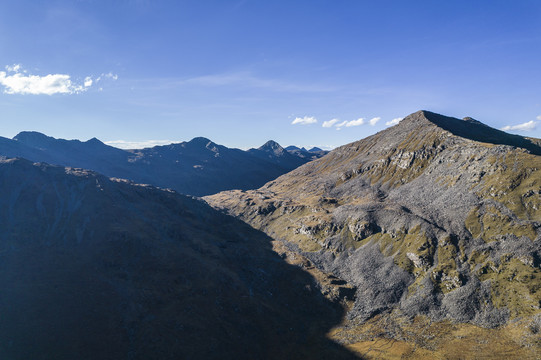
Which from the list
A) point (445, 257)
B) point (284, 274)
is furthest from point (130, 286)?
point (445, 257)

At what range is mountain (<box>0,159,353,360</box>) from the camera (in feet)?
285

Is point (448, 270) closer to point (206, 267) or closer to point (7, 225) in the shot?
point (206, 267)

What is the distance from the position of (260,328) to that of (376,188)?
13078cm

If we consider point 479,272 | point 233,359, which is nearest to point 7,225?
point 233,359

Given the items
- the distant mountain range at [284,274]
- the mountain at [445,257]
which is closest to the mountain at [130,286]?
the distant mountain range at [284,274]

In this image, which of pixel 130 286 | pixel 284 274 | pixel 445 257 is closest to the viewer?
pixel 130 286

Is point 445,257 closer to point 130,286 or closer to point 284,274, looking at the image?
point 284,274

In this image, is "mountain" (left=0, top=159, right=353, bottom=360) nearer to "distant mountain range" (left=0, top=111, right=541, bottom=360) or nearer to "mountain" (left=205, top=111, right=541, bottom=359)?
"distant mountain range" (left=0, top=111, right=541, bottom=360)

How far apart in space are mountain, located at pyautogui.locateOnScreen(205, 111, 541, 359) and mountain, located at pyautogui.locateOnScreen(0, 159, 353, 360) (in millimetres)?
17078

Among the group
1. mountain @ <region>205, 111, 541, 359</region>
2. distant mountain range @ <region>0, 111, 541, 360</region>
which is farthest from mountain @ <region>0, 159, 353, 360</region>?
mountain @ <region>205, 111, 541, 359</region>

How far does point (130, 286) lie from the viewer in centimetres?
10744

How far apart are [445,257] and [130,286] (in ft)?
394

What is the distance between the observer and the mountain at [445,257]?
287 feet

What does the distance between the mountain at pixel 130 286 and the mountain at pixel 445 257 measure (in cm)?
1708
